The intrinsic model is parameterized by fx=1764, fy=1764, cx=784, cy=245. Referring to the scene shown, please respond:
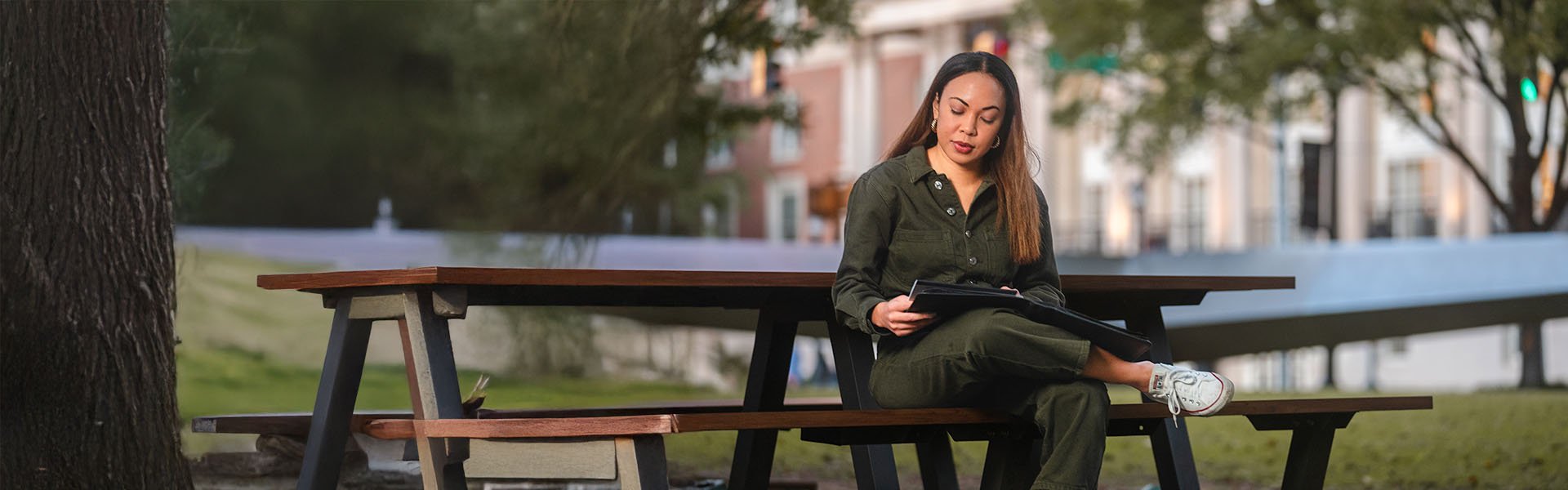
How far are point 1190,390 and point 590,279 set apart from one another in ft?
4.91

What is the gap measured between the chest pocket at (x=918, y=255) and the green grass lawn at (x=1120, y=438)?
173 inches

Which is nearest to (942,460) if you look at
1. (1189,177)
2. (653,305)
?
(653,305)

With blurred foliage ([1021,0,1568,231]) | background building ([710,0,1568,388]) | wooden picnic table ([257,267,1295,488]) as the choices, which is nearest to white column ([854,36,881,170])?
background building ([710,0,1568,388])

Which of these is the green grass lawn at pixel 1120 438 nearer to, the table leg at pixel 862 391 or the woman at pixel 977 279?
the table leg at pixel 862 391

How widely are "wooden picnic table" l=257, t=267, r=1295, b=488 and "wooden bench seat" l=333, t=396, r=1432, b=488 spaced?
0.13 meters

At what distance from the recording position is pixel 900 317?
4.39 meters

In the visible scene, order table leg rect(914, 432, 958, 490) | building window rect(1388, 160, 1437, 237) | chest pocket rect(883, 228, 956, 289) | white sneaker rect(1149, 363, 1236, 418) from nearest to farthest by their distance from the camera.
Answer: white sneaker rect(1149, 363, 1236, 418)
chest pocket rect(883, 228, 956, 289)
table leg rect(914, 432, 958, 490)
building window rect(1388, 160, 1437, 237)

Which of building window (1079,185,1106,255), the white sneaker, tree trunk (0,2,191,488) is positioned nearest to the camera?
the white sneaker

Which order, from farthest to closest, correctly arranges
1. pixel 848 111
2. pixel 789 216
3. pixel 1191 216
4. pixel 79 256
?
pixel 789 216 < pixel 848 111 < pixel 1191 216 < pixel 79 256

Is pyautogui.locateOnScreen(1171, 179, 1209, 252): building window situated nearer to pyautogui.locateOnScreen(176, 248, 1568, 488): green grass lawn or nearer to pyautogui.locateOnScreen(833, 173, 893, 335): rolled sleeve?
pyautogui.locateOnScreen(176, 248, 1568, 488): green grass lawn

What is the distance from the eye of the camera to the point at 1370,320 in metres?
20.5

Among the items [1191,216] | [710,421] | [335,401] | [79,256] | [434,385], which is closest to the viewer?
[710,421]

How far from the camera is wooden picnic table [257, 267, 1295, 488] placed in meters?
4.42

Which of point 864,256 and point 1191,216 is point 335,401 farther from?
point 1191,216
